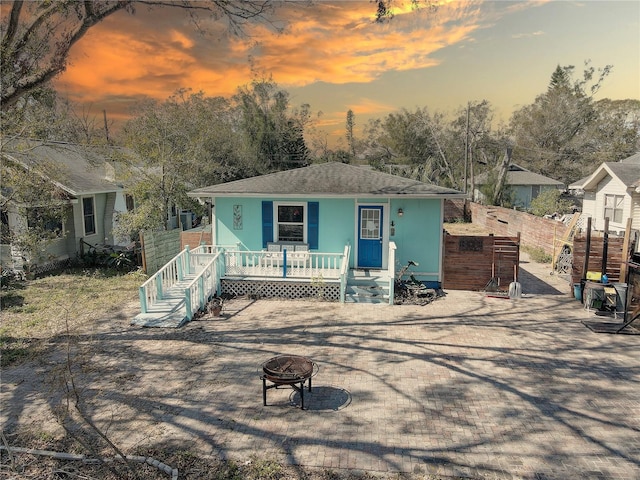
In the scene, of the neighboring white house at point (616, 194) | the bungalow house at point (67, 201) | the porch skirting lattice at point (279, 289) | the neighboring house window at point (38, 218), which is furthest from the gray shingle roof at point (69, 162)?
the neighboring white house at point (616, 194)

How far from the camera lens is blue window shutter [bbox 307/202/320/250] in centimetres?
1243

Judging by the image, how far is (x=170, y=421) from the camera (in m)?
5.63

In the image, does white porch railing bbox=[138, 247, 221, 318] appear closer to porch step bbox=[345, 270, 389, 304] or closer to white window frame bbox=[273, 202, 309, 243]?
white window frame bbox=[273, 202, 309, 243]

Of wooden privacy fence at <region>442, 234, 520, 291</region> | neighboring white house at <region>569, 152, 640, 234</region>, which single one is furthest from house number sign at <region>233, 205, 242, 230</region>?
neighboring white house at <region>569, 152, 640, 234</region>

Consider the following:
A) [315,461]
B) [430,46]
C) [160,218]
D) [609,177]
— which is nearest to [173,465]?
[315,461]

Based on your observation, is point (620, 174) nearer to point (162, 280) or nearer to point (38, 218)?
point (162, 280)

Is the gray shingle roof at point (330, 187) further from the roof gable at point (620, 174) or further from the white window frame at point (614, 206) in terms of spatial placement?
the white window frame at point (614, 206)

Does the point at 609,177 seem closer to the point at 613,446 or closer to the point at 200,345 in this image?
the point at 613,446

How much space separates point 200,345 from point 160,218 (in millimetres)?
10467

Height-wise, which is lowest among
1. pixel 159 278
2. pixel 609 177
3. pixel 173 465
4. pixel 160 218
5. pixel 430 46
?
pixel 173 465

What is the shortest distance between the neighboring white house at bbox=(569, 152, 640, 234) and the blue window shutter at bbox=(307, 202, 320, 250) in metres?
15.0

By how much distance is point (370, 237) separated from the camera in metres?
12.5

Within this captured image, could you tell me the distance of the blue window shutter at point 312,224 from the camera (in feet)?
40.8

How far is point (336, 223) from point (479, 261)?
4.47m
